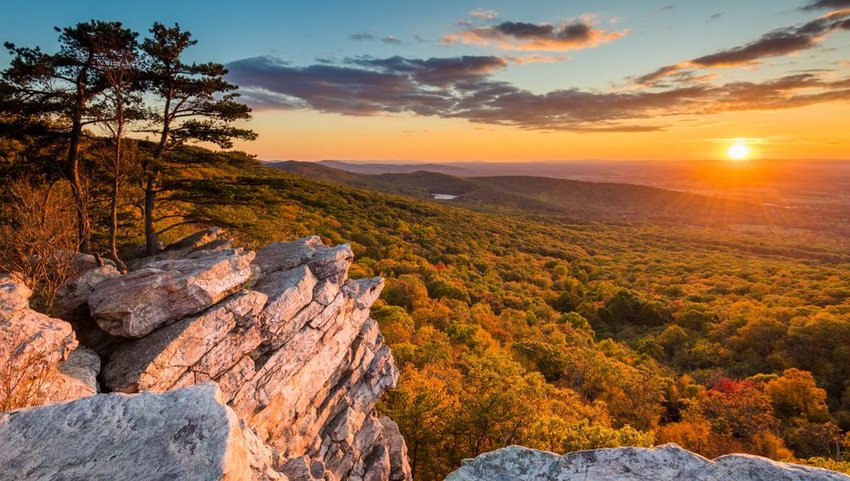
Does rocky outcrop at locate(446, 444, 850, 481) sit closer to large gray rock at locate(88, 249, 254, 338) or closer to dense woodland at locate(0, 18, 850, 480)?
large gray rock at locate(88, 249, 254, 338)

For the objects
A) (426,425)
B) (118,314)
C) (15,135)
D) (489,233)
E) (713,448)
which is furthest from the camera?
(489,233)

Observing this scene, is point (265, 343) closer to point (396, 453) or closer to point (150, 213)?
point (150, 213)

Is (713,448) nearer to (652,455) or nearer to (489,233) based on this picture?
(652,455)

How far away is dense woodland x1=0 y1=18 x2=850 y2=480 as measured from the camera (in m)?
19.5

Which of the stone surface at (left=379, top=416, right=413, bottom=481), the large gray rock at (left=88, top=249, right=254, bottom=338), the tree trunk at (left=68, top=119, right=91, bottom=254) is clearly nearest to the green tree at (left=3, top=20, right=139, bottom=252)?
the tree trunk at (left=68, top=119, right=91, bottom=254)

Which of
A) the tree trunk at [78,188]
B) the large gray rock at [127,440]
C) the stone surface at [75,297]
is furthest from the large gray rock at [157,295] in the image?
the tree trunk at [78,188]

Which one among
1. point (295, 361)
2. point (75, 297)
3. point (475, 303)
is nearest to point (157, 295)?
point (75, 297)

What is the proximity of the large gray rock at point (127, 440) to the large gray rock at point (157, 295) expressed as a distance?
5.48 metres

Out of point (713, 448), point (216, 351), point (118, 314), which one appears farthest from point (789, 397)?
point (118, 314)

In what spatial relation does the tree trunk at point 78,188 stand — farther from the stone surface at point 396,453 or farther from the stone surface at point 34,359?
the stone surface at point 396,453

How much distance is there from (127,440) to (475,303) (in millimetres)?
68784

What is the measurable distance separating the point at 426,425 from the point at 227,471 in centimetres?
2303

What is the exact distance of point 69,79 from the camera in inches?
742

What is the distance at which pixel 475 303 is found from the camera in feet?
246
